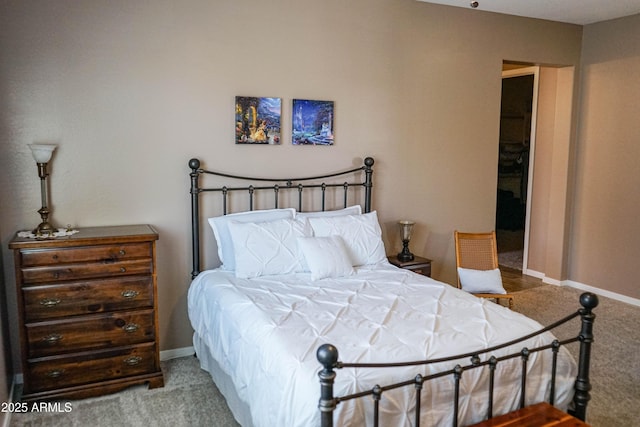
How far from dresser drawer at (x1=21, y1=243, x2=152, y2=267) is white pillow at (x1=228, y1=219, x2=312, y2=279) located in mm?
575

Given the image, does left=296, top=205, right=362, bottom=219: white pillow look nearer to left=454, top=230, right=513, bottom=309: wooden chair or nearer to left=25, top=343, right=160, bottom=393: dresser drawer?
left=454, top=230, right=513, bottom=309: wooden chair

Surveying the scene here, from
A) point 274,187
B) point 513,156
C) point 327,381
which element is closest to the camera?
point 327,381

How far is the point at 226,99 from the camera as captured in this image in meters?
3.63

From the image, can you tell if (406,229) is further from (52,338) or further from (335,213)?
(52,338)

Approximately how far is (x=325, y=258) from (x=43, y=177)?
5.97 ft

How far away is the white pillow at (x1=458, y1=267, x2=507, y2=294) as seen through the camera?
4051 mm

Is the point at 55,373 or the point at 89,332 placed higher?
the point at 89,332

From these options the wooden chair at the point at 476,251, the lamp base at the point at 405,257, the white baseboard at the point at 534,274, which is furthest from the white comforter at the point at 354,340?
the white baseboard at the point at 534,274

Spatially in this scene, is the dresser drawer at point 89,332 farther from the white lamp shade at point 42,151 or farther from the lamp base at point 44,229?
the white lamp shade at point 42,151

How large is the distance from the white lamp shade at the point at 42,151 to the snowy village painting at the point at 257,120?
123 cm

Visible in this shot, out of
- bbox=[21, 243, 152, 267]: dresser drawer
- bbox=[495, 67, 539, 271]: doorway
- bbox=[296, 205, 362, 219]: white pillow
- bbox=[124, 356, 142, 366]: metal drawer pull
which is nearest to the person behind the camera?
bbox=[21, 243, 152, 267]: dresser drawer

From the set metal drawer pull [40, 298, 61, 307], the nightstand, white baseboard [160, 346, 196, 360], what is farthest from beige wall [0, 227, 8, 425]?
the nightstand

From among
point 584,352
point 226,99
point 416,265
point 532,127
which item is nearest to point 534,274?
point 532,127

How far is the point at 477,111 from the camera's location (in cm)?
471
